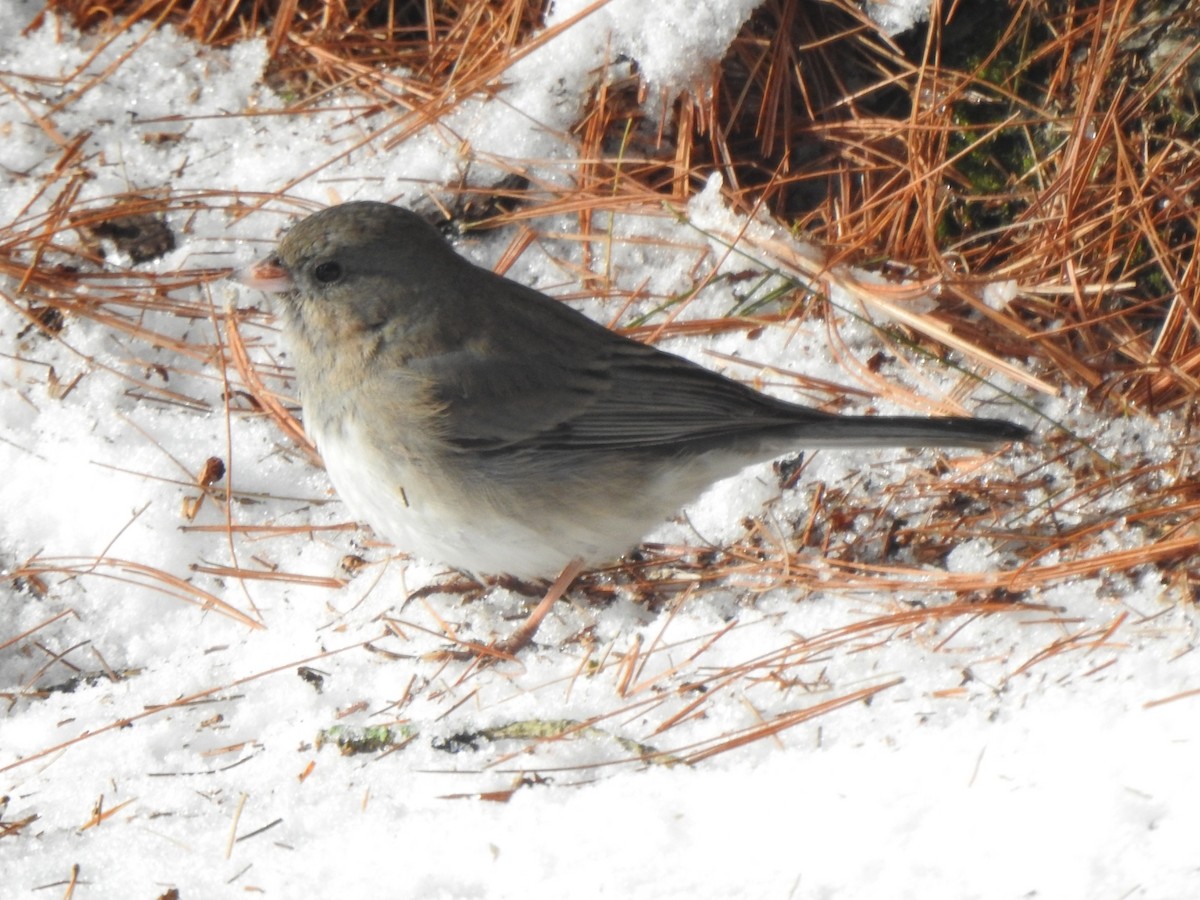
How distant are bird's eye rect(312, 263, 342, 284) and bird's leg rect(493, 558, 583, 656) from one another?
97cm

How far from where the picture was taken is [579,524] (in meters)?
3.23

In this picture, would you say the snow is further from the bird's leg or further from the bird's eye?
the bird's eye

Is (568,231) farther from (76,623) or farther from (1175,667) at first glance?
(1175,667)

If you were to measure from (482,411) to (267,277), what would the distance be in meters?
0.68

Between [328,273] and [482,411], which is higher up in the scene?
[328,273]

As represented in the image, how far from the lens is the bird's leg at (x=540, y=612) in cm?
319

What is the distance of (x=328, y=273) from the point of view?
3340 mm

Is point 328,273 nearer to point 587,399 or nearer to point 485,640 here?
point 587,399

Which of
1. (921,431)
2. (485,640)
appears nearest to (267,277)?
(485,640)

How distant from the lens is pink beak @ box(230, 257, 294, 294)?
10.9 ft

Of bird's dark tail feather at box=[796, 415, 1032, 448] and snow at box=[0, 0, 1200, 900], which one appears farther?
bird's dark tail feather at box=[796, 415, 1032, 448]

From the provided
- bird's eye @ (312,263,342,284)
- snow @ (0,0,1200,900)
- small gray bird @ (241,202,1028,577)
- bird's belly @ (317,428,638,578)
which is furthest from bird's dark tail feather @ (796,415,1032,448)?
bird's eye @ (312,263,342,284)

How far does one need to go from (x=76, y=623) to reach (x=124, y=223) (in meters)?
1.44

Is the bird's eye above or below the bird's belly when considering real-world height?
above
